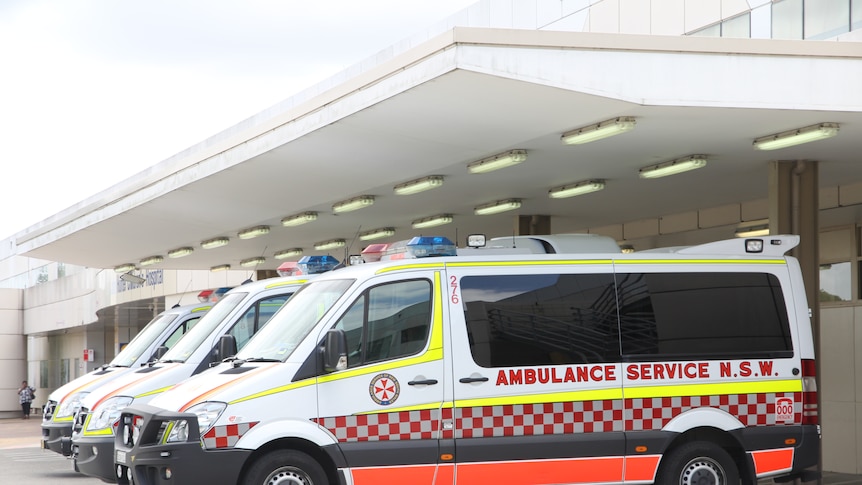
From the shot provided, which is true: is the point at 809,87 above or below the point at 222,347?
above

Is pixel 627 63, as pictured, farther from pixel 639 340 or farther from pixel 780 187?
pixel 780 187

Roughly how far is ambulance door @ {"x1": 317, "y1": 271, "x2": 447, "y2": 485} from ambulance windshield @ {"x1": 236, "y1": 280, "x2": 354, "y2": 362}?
304 millimetres

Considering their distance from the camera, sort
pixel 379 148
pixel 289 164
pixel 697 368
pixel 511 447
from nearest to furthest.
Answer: pixel 511 447 → pixel 697 368 → pixel 379 148 → pixel 289 164

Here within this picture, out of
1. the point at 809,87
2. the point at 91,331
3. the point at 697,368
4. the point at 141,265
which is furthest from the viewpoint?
the point at 91,331

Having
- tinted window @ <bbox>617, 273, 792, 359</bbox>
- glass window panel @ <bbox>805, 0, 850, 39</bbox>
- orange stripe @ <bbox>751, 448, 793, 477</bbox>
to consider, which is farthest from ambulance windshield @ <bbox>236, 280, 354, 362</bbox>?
glass window panel @ <bbox>805, 0, 850, 39</bbox>

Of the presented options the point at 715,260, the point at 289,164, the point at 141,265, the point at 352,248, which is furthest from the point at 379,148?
the point at 141,265

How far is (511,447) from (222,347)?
3.11m

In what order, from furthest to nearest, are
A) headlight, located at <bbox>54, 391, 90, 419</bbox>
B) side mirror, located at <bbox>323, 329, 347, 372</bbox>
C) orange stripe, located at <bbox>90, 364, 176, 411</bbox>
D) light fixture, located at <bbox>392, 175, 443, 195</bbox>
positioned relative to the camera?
light fixture, located at <bbox>392, 175, 443, 195</bbox> < headlight, located at <bbox>54, 391, 90, 419</bbox> < orange stripe, located at <bbox>90, 364, 176, 411</bbox> < side mirror, located at <bbox>323, 329, 347, 372</bbox>

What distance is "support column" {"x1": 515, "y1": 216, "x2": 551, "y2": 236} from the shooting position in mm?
19812

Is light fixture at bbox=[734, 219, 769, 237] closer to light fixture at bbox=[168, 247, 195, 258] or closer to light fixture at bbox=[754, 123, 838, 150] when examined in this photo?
light fixture at bbox=[754, 123, 838, 150]

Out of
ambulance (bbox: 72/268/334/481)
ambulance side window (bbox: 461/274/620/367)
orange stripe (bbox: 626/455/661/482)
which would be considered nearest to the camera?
ambulance side window (bbox: 461/274/620/367)

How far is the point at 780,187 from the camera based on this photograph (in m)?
14.1

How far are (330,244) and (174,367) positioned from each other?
10.7 m

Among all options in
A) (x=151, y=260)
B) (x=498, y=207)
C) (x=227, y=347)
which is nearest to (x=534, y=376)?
(x=227, y=347)
